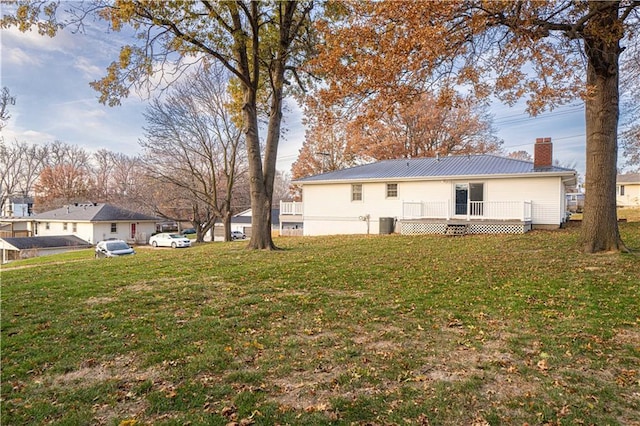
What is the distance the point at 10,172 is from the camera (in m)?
50.1

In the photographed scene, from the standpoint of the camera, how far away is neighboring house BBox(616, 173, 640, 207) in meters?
41.8

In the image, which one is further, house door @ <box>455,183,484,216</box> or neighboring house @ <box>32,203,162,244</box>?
neighboring house @ <box>32,203,162,244</box>

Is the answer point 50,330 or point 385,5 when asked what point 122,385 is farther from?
point 385,5

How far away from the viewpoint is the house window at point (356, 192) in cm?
2059

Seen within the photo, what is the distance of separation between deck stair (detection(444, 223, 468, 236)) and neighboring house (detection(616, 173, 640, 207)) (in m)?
36.0

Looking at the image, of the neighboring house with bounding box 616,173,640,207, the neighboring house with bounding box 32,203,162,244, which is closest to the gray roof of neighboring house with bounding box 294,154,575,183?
the neighboring house with bounding box 32,203,162,244

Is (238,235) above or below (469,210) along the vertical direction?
below

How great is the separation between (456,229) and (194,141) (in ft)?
64.2

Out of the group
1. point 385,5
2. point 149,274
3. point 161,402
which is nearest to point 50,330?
point 161,402

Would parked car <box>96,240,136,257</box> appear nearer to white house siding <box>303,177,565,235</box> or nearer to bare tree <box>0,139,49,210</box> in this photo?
white house siding <box>303,177,565,235</box>

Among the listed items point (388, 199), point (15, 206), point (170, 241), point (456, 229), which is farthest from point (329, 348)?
point (15, 206)

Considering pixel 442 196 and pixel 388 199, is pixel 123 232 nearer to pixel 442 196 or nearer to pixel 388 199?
pixel 388 199

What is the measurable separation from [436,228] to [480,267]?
377 inches

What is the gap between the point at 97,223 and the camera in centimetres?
3575
